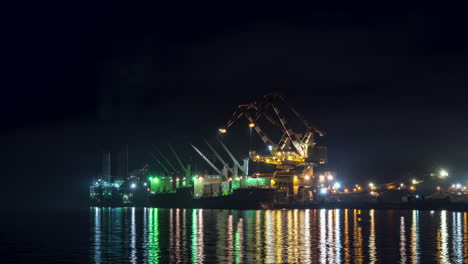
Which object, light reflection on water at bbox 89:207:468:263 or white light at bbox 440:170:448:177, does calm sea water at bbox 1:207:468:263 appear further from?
white light at bbox 440:170:448:177

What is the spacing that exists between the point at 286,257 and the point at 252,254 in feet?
8.99

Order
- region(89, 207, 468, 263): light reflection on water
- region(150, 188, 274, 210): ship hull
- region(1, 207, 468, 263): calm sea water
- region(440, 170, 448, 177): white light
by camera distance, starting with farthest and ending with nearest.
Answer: region(440, 170, 448, 177): white light < region(150, 188, 274, 210): ship hull < region(1, 207, 468, 263): calm sea water < region(89, 207, 468, 263): light reflection on water

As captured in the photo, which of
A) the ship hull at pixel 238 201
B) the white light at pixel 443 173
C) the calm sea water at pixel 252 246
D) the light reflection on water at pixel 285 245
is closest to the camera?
the light reflection on water at pixel 285 245

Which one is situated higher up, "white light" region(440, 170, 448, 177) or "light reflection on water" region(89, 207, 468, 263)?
"white light" region(440, 170, 448, 177)

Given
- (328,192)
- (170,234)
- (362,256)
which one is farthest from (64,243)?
(328,192)

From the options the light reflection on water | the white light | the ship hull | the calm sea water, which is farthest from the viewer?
the white light

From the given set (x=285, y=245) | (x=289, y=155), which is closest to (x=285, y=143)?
(x=289, y=155)

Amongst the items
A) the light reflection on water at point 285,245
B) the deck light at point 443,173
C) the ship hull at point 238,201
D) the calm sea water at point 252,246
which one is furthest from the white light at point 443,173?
the light reflection on water at point 285,245

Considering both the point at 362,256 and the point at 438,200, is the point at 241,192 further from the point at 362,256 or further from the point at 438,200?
the point at 362,256

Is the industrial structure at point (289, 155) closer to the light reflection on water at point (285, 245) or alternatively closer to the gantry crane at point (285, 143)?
the gantry crane at point (285, 143)

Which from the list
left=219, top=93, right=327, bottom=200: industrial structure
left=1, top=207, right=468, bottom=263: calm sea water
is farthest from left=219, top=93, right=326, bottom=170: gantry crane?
left=1, top=207, right=468, bottom=263: calm sea water

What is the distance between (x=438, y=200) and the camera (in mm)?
119375

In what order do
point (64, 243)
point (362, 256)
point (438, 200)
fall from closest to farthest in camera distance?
point (362, 256) → point (64, 243) → point (438, 200)

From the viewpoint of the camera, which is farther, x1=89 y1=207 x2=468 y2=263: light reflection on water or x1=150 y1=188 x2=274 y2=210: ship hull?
x1=150 y1=188 x2=274 y2=210: ship hull
